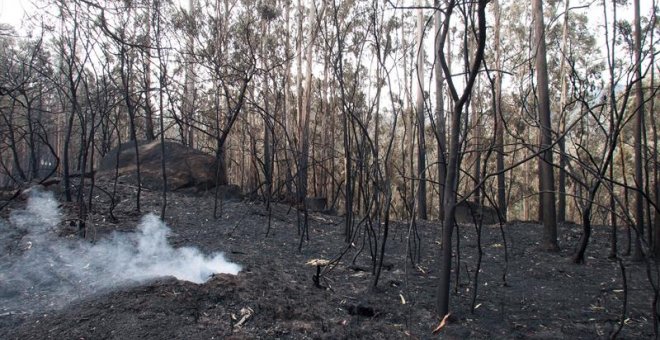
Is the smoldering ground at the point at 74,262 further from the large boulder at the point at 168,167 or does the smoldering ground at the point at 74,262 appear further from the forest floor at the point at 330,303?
the large boulder at the point at 168,167

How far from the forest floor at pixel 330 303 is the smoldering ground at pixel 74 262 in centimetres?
11

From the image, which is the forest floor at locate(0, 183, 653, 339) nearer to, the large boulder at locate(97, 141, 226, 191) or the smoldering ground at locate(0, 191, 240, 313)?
the smoldering ground at locate(0, 191, 240, 313)

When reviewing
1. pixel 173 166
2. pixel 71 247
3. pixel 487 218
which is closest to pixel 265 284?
pixel 71 247

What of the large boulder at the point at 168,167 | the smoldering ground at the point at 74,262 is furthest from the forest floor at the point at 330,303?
the large boulder at the point at 168,167

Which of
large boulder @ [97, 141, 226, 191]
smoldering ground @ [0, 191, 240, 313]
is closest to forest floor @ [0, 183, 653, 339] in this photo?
smoldering ground @ [0, 191, 240, 313]

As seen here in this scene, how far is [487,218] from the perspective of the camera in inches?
452

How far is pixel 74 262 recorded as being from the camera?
4.32 metres

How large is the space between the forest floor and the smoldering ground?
114mm

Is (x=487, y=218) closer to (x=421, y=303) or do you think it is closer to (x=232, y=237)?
(x=232, y=237)

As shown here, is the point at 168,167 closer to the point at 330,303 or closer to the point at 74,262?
the point at 74,262

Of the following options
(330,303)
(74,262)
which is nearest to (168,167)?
(74,262)

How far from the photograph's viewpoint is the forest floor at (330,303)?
3080 mm

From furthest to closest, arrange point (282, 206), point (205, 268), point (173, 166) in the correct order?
point (173, 166) → point (282, 206) → point (205, 268)

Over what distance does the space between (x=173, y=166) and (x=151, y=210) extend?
3147mm
